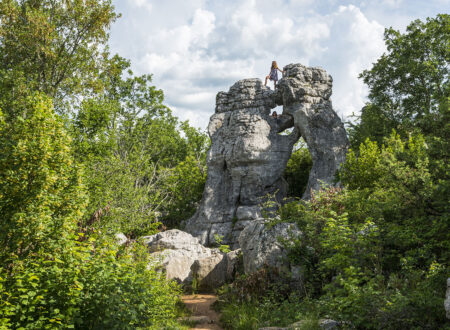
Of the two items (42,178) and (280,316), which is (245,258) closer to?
(280,316)

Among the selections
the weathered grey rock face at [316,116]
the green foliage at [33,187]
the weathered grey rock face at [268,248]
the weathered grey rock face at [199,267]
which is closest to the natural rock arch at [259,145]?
the weathered grey rock face at [316,116]

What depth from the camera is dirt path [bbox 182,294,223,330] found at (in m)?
9.41

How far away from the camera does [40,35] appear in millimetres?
17156

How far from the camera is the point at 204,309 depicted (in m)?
10.9

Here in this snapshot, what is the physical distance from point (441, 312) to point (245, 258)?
708cm

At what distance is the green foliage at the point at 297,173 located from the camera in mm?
23141

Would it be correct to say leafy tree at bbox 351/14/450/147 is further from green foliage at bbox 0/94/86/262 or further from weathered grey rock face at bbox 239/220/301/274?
green foliage at bbox 0/94/86/262

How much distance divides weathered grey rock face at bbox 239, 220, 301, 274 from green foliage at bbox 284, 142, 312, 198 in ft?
38.0

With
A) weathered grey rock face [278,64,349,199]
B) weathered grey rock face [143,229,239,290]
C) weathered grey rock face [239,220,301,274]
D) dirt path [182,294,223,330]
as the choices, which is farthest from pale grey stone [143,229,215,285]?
weathered grey rock face [278,64,349,199]

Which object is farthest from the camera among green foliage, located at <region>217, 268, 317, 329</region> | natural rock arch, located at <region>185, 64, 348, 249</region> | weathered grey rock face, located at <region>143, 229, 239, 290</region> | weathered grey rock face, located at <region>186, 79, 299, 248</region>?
weathered grey rock face, located at <region>186, 79, 299, 248</region>

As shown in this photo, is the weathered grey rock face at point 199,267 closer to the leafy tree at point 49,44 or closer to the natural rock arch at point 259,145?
the natural rock arch at point 259,145

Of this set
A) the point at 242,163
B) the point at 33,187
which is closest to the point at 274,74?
the point at 242,163

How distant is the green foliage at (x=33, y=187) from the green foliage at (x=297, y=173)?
60.7 feet

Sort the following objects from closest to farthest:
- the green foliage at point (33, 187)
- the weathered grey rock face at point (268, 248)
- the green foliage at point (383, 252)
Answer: the green foliage at point (33, 187)
the green foliage at point (383, 252)
the weathered grey rock face at point (268, 248)
